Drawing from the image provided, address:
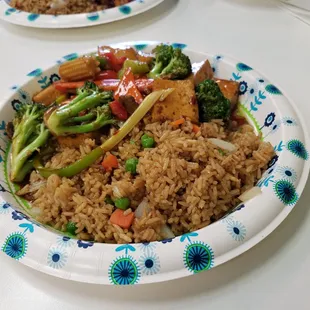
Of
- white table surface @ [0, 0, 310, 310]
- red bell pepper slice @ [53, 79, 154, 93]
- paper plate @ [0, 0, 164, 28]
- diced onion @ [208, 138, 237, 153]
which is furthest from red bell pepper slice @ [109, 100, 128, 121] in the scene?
paper plate @ [0, 0, 164, 28]

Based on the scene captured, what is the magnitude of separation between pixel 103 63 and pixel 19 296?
141cm

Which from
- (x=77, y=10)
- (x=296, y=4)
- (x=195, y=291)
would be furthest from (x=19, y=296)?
(x=296, y=4)

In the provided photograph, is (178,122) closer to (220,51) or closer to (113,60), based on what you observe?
(113,60)

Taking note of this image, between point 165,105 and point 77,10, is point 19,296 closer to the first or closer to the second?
point 165,105

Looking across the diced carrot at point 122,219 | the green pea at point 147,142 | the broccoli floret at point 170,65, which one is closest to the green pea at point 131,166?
the green pea at point 147,142

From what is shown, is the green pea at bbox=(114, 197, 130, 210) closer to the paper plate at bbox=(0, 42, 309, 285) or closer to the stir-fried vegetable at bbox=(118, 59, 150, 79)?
the paper plate at bbox=(0, 42, 309, 285)

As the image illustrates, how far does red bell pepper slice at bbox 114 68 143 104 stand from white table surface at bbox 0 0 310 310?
0.96m

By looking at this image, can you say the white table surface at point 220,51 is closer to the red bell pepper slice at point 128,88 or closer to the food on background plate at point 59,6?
the food on background plate at point 59,6

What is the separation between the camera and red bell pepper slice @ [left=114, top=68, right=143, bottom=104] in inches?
83.7

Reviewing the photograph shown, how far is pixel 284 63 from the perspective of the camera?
282cm

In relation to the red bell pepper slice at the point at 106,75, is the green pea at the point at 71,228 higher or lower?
lower

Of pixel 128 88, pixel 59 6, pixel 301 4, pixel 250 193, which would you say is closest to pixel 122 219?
pixel 250 193

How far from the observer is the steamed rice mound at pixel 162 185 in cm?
173

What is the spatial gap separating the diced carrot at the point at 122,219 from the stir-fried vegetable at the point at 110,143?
330 mm
